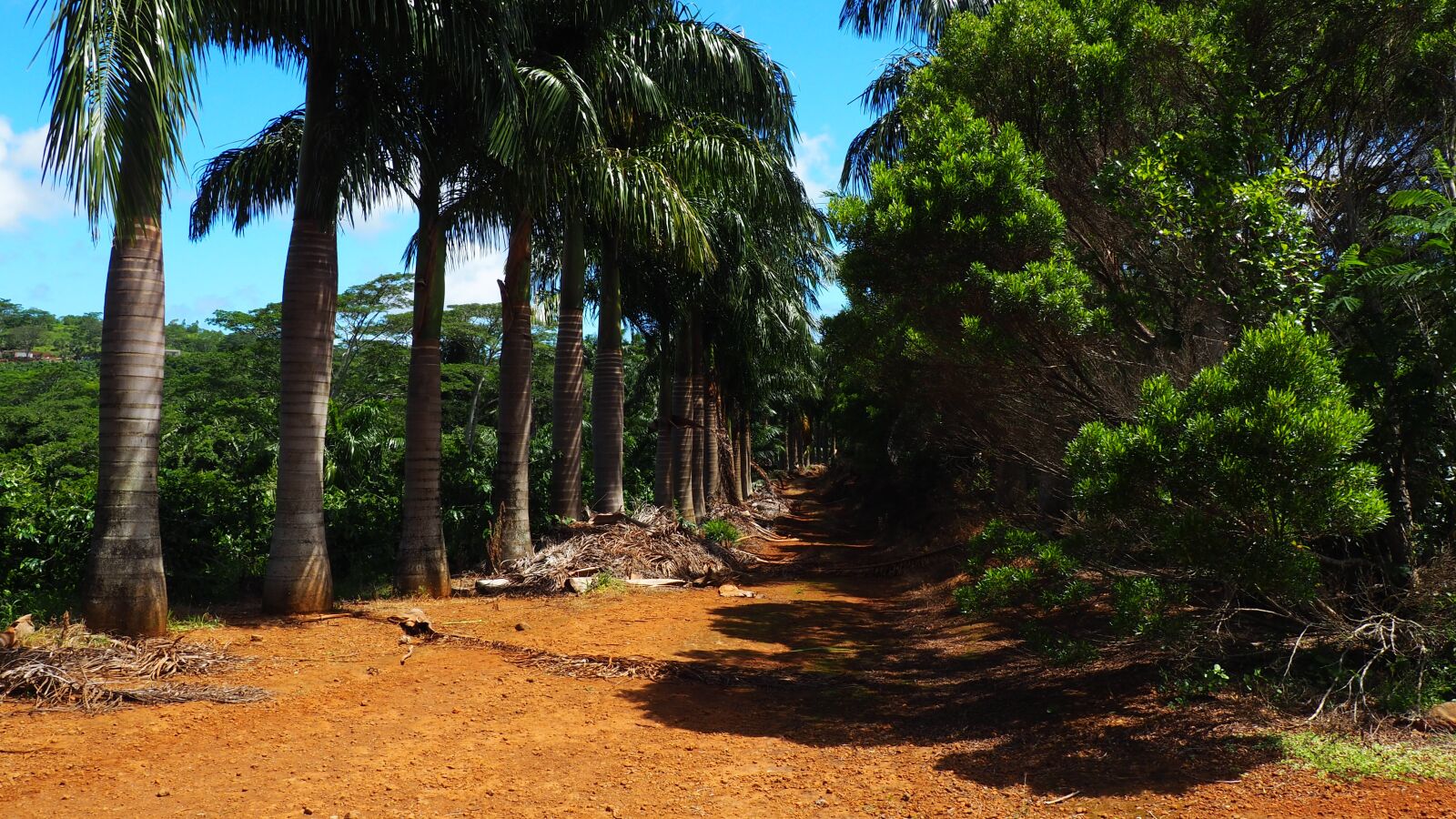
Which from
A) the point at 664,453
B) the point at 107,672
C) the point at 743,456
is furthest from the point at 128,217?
the point at 743,456

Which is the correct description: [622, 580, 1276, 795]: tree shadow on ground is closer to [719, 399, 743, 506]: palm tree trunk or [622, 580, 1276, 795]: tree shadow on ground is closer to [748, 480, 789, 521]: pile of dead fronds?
[719, 399, 743, 506]: palm tree trunk

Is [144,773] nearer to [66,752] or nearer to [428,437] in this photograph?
[66,752]

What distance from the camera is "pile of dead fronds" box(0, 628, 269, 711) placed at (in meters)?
6.17

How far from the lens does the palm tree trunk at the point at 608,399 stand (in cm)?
1523

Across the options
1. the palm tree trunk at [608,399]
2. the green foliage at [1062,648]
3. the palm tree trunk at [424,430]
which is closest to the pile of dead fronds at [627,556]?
the palm tree trunk at [608,399]

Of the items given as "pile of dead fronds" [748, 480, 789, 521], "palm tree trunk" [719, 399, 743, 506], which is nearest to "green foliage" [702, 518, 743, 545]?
"palm tree trunk" [719, 399, 743, 506]

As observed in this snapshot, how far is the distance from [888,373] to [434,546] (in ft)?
19.8

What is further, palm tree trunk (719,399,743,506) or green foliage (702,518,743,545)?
palm tree trunk (719,399,743,506)

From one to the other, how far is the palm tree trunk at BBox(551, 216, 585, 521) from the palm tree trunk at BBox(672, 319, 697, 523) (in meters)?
5.06

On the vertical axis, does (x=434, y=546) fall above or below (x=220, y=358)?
below

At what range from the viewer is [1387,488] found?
19.2ft

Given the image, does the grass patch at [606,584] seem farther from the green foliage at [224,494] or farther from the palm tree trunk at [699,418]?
the palm tree trunk at [699,418]

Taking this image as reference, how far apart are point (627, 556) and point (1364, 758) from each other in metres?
9.77

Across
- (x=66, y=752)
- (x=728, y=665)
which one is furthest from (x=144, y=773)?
(x=728, y=665)
